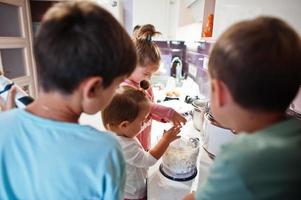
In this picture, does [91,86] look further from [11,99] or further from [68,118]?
[11,99]

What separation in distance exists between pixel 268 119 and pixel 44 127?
427 millimetres

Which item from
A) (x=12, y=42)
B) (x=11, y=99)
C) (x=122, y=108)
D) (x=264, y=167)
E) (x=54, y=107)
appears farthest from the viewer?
(x=12, y=42)

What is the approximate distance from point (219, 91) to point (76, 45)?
276 mm

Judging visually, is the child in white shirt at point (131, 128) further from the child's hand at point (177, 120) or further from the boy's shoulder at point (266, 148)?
the boy's shoulder at point (266, 148)

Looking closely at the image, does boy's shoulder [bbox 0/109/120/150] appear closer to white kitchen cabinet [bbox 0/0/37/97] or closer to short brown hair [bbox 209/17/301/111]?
short brown hair [bbox 209/17/301/111]

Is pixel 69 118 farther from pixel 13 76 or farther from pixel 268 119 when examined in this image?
pixel 13 76

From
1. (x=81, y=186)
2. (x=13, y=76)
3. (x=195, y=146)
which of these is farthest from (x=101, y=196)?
(x=13, y=76)

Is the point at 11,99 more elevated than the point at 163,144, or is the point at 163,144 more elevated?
the point at 11,99

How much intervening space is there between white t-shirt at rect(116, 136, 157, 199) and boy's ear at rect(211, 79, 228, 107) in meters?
0.39

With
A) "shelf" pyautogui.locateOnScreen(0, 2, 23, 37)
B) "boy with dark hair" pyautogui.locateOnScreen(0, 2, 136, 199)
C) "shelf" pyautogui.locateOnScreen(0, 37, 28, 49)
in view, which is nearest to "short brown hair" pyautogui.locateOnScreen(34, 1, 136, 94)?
"boy with dark hair" pyautogui.locateOnScreen(0, 2, 136, 199)

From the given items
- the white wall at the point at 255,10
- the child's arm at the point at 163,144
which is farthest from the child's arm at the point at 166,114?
the white wall at the point at 255,10

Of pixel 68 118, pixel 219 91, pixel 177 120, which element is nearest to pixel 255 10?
pixel 219 91

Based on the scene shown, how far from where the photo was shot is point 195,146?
874 millimetres

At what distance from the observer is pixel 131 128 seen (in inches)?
29.6
